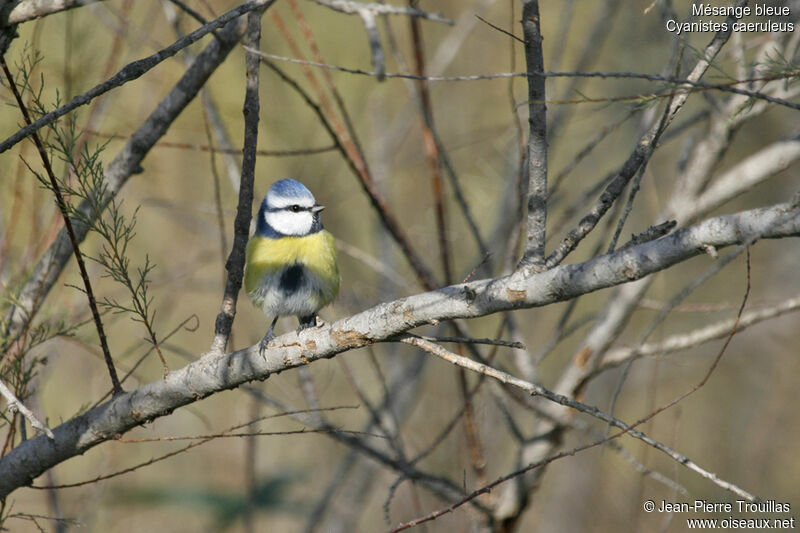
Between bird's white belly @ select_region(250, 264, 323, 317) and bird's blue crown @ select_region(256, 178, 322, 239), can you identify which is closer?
bird's white belly @ select_region(250, 264, 323, 317)

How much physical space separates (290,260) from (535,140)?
173 cm

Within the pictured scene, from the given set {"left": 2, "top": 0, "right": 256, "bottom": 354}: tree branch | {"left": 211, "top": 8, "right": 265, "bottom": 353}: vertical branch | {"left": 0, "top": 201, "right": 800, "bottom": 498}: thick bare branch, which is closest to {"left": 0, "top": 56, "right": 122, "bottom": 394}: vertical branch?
{"left": 0, "top": 201, "right": 800, "bottom": 498}: thick bare branch

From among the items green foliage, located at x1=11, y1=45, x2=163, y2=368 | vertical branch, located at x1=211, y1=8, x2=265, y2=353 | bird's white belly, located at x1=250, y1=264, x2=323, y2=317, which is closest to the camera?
green foliage, located at x1=11, y1=45, x2=163, y2=368

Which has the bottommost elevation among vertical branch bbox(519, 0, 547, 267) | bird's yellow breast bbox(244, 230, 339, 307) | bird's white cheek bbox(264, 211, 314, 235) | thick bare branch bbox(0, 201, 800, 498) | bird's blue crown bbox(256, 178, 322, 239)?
thick bare branch bbox(0, 201, 800, 498)

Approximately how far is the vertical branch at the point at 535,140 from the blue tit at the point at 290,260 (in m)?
1.67

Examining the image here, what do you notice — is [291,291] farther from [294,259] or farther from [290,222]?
[290,222]

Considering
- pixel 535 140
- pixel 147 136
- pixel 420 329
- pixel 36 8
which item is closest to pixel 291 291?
pixel 147 136

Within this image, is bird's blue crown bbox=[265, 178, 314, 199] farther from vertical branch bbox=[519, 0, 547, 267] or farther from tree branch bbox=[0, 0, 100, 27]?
vertical branch bbox=[519, 0, 547, 267]

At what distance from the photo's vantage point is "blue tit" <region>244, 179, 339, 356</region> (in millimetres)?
3100

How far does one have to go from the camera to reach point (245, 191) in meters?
1.98

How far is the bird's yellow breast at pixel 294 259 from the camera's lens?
123 inches

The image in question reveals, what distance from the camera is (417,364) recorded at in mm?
4484

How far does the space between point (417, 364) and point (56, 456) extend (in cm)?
274

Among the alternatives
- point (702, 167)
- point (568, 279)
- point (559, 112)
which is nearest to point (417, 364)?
point (559, 112)
